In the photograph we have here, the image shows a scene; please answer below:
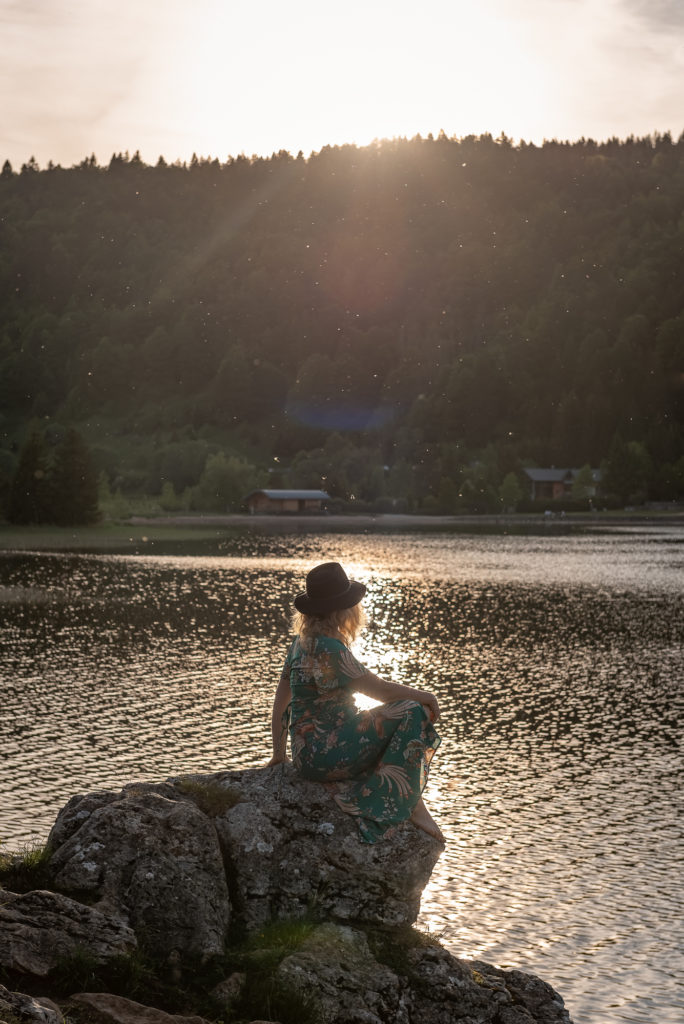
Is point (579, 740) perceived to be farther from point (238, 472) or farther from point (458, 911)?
point (238, 472)

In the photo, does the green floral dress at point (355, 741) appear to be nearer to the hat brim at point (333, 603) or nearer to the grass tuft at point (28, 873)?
the hat brim at point (333, 603)

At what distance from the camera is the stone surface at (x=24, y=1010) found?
6.43 m

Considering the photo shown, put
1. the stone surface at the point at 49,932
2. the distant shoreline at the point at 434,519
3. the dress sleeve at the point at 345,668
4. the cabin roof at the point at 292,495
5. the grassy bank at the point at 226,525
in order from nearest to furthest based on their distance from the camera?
1. the stone surface at the point at 49,932
2. the dress sleeve at the point at 345,668
3. the grassy bank at the point at 226,525
4. the distant shoreline at the point at 434,519
5. the cabin roof at the point at 292,495

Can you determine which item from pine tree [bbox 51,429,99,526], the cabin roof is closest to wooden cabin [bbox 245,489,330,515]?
the cabin roof

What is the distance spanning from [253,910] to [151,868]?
1.01m

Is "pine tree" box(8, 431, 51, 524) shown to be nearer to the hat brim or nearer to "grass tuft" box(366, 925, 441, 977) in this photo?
the hat brim

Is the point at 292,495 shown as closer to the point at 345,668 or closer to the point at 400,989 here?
the point at 345,668

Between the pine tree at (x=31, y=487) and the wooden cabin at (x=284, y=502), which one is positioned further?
the wooden cabin at (x=284, y=502)

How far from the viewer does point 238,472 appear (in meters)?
189

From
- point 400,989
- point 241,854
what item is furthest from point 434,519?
point 400,989

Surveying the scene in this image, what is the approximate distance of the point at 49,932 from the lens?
764 centimetres

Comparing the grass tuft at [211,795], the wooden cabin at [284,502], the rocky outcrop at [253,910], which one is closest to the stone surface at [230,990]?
the rocky outcrop at [253,910]

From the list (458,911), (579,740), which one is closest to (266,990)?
(458,911)

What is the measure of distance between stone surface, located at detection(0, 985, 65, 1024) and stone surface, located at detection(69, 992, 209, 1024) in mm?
373
